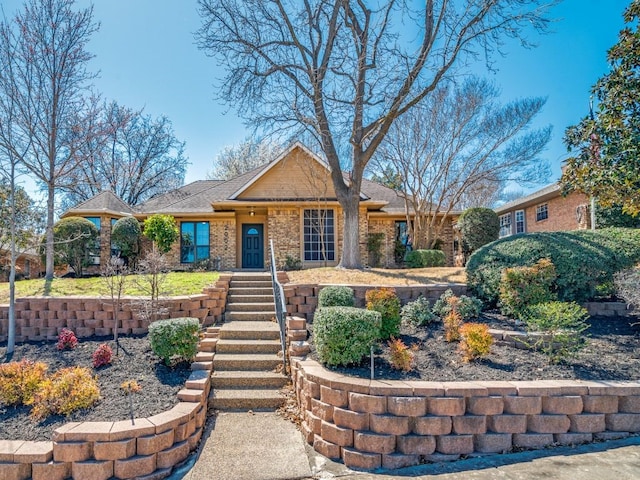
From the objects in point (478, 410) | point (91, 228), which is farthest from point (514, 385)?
point (91, 228)

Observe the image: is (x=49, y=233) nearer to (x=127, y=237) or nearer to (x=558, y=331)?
(x=127, y=237)

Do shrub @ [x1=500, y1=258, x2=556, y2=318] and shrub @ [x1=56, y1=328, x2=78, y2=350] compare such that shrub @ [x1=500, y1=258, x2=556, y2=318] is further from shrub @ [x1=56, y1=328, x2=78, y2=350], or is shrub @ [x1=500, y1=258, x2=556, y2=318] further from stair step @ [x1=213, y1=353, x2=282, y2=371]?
shrub @ [x1=56, y1=328, x2=78, y2=350]

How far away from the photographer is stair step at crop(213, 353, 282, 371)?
582 cm

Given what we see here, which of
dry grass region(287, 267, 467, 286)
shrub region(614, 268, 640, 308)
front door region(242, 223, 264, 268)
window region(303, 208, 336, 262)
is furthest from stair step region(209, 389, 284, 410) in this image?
front door region(242, 223, 264, 268)

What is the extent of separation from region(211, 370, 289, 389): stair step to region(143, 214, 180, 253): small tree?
366 inches

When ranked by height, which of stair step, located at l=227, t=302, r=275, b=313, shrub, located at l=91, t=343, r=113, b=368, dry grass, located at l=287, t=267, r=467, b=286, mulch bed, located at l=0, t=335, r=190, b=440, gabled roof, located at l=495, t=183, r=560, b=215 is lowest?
mulch bed, located at l=0, t=335, r=190, b=440

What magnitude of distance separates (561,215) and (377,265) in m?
8.69

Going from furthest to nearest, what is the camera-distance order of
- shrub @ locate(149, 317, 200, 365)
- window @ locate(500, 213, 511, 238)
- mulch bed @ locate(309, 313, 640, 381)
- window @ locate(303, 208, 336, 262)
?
window @ locate(500, 213, 511, 238) → window @ locate(303, 208, 336, 262) → shrub @ locate(149, 317, 200, 365) → mulch bed @ locate(309, 313, 640, 381)

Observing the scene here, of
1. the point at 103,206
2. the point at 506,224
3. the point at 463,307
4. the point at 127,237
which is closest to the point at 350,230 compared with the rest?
the point at 463,307

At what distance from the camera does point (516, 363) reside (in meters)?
4.77

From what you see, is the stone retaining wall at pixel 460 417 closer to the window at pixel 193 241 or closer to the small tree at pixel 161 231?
the small tree at pixel 161 231

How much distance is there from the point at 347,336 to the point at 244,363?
2045 millimetres

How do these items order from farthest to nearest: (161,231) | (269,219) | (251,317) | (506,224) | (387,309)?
(506,224) → (269,219) → (161,231) → (251,317) → (387,309)

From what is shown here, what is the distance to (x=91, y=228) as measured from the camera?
12.7m
